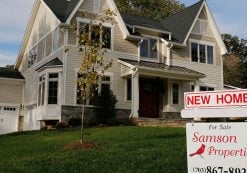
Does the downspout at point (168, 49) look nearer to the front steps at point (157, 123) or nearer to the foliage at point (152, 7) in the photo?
the front steps at point (157, 123)

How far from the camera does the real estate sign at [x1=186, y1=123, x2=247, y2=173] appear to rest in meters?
4.60

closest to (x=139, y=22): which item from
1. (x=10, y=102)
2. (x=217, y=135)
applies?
(x=10, y=102)

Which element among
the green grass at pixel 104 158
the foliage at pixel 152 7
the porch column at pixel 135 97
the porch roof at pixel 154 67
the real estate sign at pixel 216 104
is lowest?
the green grass at pixel 104 158

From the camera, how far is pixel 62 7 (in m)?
26.1

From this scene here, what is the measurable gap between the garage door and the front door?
10.0m

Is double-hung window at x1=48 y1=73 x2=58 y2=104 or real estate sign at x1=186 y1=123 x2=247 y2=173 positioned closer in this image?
real estate sign at x1=186 y1=123 x2=247 y2=173

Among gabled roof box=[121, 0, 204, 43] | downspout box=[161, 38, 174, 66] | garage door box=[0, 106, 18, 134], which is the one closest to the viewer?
downspout box=[161, 38, 174, 66]

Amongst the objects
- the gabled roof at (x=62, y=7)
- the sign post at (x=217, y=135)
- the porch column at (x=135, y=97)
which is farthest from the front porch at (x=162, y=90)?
the sign post at (x=217, y=135)

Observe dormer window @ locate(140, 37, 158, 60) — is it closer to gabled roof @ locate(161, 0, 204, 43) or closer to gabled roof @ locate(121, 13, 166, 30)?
gabled roof @ locate(121, 13, 166, 30)

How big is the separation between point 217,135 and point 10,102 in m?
26.7

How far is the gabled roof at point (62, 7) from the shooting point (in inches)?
932

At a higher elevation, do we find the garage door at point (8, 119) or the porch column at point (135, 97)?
the porch column at point (135, 97)

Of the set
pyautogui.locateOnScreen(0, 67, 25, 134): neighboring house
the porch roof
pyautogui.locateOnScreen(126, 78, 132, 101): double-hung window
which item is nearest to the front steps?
pyautogui.locateOnScreen(126, 78, 132, 101): double-hung window

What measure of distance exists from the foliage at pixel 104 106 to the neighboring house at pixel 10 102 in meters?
9.20
